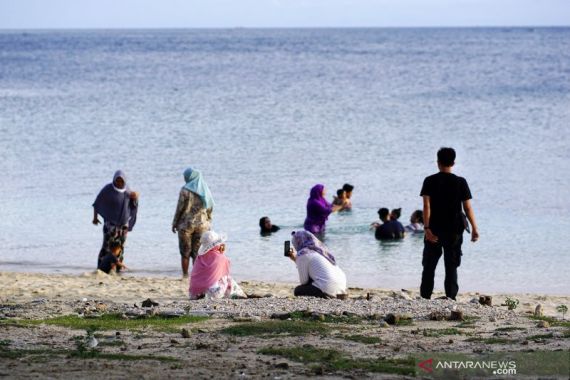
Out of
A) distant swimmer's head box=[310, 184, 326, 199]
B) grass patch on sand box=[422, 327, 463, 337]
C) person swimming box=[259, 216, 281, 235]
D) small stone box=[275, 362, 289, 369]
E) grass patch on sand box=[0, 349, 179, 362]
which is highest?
distant swimmer's head box=[310, 184, 326, 199]

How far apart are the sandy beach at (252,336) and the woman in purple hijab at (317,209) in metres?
4.69

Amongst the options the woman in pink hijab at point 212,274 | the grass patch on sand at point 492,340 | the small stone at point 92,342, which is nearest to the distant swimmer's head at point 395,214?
the woman in pink hijab at point 212,274

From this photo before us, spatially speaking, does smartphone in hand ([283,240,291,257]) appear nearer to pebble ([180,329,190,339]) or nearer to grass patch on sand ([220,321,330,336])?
grass patch on sand ([220,321,330,336])

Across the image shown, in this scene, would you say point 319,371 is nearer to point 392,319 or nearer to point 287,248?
point 392,319

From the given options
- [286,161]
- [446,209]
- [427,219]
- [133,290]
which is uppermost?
[286,161]

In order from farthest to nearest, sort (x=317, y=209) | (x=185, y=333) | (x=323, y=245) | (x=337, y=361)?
1. (x=317, y=209)
2. (x=323, y=245)
3. (x=185, y=333)
4. (x=337, y=361)

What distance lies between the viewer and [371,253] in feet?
54.4

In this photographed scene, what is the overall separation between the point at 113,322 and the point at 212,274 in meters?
1.98

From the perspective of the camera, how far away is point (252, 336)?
8.62 meters

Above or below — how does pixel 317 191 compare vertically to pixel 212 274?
above

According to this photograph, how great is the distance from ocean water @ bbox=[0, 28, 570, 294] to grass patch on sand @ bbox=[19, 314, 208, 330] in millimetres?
5579

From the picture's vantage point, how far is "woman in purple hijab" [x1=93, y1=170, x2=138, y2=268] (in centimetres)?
1418

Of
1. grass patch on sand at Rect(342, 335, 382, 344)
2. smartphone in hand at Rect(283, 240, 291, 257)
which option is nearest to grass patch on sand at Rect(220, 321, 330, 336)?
grass patch on sand at Rect(342, 335, 382, 344)

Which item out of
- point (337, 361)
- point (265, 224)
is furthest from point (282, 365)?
point (265, 224)
